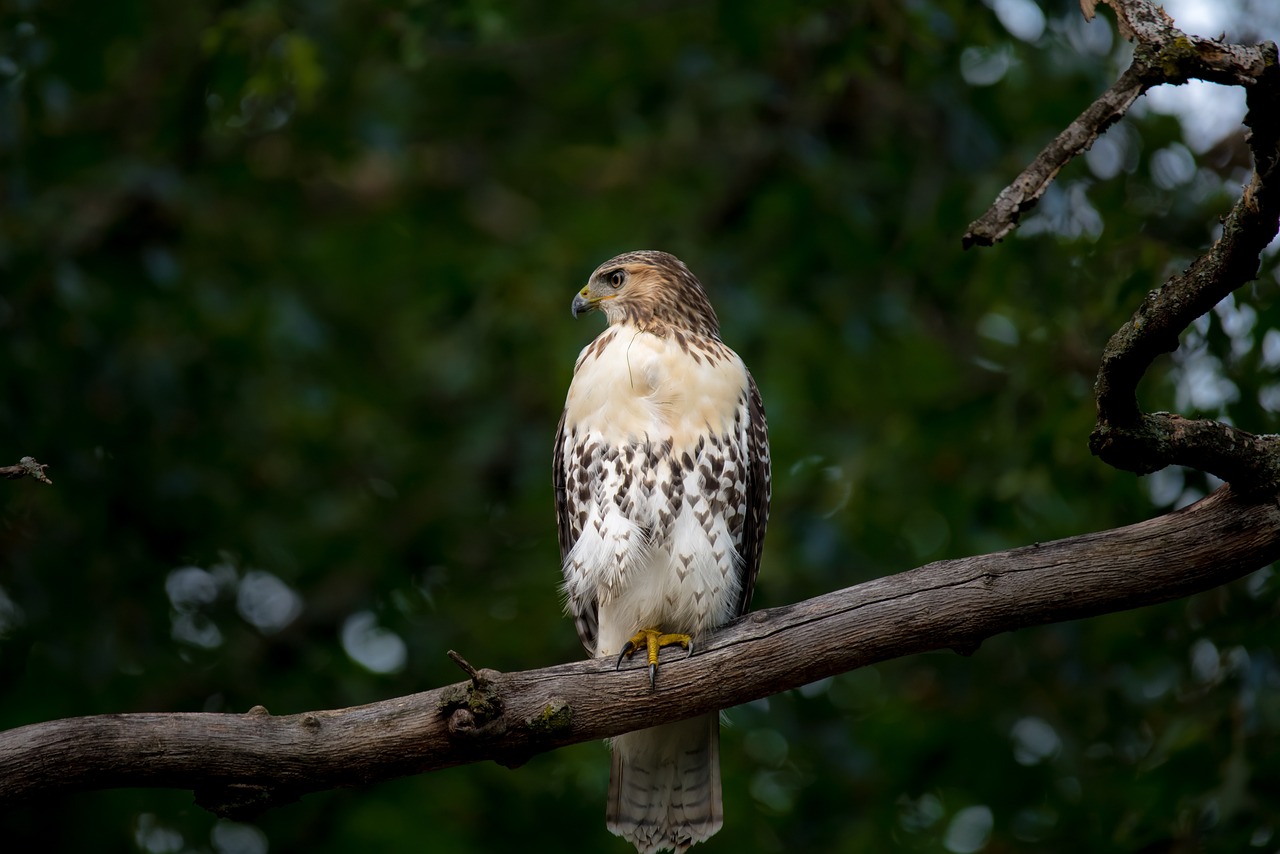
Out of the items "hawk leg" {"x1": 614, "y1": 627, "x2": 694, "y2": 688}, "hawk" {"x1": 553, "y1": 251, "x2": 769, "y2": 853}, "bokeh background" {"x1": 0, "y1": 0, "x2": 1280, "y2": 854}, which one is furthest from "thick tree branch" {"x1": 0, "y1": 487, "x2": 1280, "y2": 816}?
"bokeh background" {"x1": 0, "y1": 0, "x2": 1280, "y2": 854}

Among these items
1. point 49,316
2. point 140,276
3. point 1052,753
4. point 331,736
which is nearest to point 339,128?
point 140,276

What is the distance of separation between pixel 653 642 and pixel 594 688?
1.18 feet

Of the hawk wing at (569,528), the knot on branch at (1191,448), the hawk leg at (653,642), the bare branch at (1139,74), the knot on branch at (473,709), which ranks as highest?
the hawk wing at (569,528)

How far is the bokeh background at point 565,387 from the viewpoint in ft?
16.1

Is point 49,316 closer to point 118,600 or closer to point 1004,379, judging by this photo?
point 118,600

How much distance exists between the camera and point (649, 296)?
14.7ft

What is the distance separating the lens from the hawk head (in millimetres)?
4434

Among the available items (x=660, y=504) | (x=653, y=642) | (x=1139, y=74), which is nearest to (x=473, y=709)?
(x=653, y=642)

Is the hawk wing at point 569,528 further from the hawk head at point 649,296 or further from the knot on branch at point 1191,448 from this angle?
the knot on branch at point 1191,448

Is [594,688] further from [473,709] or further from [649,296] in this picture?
[649,296]

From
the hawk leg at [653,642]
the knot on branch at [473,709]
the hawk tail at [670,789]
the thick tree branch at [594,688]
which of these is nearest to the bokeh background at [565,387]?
the hawk tail at [670,789]

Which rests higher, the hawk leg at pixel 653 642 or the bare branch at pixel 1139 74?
the bare branch at pixel 1139 74

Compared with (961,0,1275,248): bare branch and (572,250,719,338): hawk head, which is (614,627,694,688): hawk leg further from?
(961,0,1275,248): bare branch

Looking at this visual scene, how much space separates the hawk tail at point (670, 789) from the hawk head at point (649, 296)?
1.36 metres
